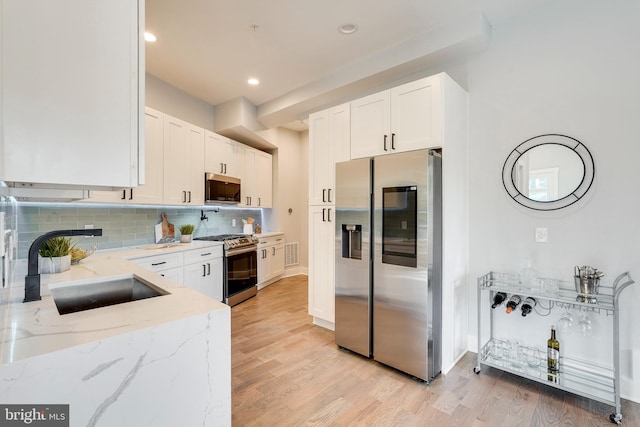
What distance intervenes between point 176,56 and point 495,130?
3.35 metres

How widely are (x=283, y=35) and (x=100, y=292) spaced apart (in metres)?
Result: 2.63

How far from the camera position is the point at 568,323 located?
215 centimetres

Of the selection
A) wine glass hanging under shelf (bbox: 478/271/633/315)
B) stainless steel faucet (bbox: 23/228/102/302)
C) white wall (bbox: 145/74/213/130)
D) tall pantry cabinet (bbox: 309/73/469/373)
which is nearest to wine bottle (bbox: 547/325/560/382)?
wine glass hanging under shelf (bbox: 478/271/633/315)

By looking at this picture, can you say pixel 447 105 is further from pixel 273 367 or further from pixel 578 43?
pixel 273 367

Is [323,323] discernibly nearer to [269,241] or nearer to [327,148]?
[327,148]

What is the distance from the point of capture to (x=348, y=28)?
8.88 feet

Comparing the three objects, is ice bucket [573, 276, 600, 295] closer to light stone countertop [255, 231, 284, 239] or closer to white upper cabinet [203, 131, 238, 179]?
light stone countertop [255, 231, 284, 239]

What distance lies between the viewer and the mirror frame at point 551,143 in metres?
2.24

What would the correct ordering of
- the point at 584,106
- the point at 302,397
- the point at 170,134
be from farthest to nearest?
the point at 170,134 → the point at 584,106 → the point at 302,397

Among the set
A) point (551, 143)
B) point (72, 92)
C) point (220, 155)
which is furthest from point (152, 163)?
point (551, 143)

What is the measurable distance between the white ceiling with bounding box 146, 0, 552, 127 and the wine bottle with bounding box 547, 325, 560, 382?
2701 mm

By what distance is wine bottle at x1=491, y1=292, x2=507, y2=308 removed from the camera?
241cm

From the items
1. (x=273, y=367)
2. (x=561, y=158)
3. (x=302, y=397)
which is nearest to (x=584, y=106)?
(x=561, y=158)

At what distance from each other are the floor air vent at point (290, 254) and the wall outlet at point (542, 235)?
4210 mm
